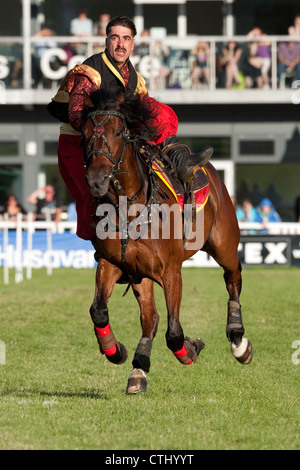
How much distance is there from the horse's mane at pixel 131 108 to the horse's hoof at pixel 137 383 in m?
1.78

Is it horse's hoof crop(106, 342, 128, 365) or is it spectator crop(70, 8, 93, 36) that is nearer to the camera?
horse's hoof crop(106, 342, 128, 365)

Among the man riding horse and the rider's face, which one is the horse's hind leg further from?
the rider's face

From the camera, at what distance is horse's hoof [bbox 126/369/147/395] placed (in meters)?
6.67

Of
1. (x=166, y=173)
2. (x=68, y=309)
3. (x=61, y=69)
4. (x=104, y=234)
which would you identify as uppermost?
(x=61, y=69)

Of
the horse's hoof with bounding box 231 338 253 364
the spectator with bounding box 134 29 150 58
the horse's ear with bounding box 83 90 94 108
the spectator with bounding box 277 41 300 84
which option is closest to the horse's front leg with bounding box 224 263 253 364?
the horse's hoof with bounding box 231 338 253 364

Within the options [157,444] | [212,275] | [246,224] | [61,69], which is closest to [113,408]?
[157,444]

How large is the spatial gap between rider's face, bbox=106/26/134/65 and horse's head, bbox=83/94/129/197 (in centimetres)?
57

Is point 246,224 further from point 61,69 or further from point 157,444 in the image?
point 157,444

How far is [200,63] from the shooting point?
23359 mm

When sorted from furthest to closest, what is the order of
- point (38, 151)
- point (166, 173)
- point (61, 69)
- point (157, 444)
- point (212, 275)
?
point (38, 151) < point (61, 69) < point (212, 275) < point (166, 173) < point (157, 444)

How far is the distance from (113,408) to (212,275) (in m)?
11.8

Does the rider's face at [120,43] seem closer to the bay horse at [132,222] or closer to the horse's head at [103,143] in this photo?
the bay horse at [132,222]

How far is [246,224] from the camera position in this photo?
750 inches

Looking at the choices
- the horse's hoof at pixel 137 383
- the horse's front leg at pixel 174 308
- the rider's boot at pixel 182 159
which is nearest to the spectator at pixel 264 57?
the rider's boot at pixel 182 159
